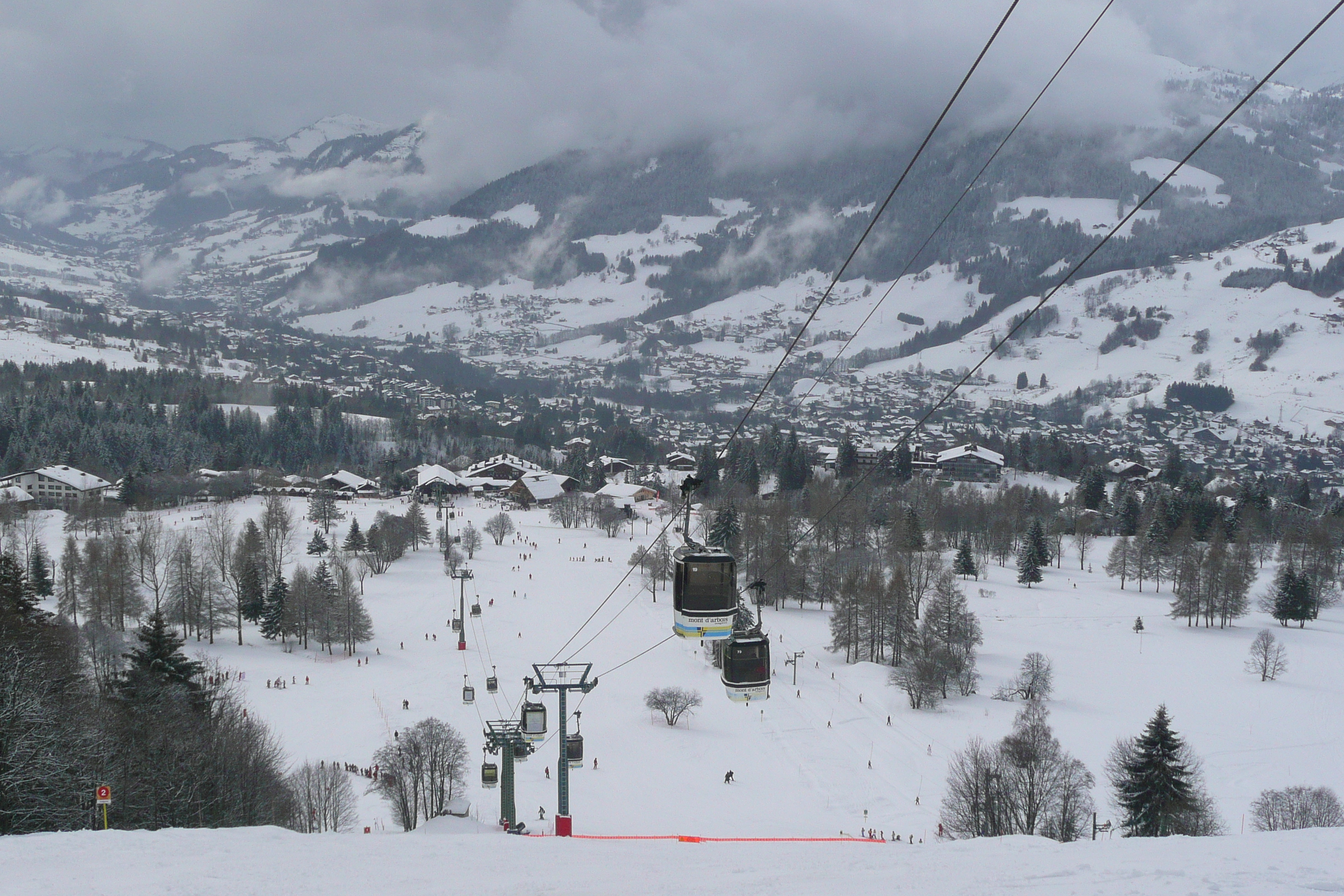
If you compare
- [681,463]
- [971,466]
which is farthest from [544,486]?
[971,466]

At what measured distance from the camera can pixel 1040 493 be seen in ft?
286

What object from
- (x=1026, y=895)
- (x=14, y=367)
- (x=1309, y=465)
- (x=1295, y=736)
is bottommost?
(x=1295, y=736)

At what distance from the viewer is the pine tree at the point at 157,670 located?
2322 centimetres

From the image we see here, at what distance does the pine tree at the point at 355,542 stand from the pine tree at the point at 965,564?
41.0 metres

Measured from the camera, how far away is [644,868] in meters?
11.4

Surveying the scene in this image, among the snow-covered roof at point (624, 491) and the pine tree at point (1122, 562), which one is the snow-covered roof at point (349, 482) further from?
the pine tree at point (1122, 562)

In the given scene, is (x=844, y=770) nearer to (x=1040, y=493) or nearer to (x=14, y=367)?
(x=1040, y=493)

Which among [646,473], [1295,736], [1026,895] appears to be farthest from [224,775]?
[646,473]

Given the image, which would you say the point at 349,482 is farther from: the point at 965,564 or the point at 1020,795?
the point at 1020,795

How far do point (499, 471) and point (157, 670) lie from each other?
87904mm

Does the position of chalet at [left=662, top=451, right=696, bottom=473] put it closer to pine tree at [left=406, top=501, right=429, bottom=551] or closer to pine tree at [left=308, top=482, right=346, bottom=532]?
pine tree at [left=308, top=482, right=346, bottom=532]

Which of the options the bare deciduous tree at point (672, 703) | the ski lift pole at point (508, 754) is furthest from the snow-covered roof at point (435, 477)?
the ski lift pole at point (508, 754)

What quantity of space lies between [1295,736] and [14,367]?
17296 cm

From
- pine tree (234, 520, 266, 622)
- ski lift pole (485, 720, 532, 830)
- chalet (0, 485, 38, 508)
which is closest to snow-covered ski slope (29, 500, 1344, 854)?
pine tree (234, 520, 266, 622)
